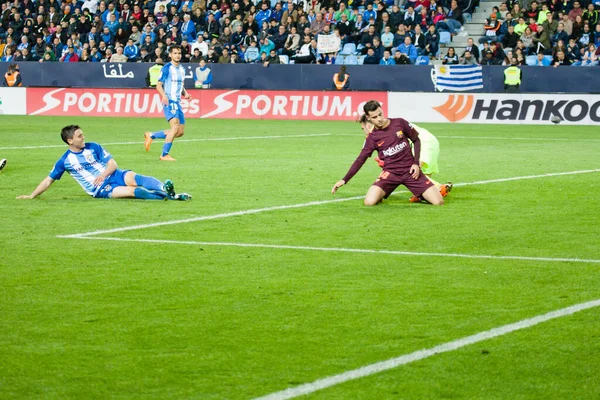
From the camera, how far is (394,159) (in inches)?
471

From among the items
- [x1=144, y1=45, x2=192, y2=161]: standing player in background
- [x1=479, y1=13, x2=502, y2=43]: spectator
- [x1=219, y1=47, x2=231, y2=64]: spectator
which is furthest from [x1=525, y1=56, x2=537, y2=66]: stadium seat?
[x1=144, y1=45, x2=192, y2=161]: standing player in background

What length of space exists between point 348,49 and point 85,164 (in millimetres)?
25754

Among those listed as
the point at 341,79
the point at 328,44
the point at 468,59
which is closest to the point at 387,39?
the point at 328,44

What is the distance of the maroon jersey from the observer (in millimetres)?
11938

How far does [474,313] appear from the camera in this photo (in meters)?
6.48

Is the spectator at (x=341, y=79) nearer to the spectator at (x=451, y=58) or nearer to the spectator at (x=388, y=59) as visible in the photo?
the spectator at (x=388, y=59)

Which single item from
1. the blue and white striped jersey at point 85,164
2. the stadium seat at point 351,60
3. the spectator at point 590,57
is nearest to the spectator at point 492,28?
the spectator at point 590,57

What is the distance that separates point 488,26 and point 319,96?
6630 millimetres

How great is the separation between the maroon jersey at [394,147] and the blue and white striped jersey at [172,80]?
7329 millimetres

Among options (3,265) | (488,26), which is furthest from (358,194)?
(488,26)

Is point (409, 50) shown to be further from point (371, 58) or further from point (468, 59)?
point (468, 59)

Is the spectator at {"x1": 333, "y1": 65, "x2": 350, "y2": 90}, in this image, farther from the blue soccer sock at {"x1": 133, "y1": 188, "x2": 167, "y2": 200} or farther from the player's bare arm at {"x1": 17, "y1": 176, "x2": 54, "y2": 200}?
the player's bare arm at {"x1": 17, "y1": 176, "x2": 54, "y2": 200}

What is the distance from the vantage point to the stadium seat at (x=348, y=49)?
3694cm

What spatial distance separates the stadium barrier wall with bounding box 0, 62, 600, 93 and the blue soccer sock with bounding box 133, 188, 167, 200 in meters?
23.4
